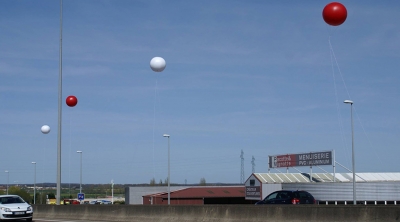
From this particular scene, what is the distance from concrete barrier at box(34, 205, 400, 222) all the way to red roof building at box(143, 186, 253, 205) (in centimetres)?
5317

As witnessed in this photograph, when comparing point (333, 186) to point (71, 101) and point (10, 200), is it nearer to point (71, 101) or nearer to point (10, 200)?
point (71, 101)

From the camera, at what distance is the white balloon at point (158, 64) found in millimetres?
23547

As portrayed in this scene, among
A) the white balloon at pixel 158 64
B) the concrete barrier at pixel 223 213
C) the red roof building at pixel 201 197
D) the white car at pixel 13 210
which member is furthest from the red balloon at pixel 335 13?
the red roof building at pixel 201 197

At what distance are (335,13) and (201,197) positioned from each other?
6790 centimetres

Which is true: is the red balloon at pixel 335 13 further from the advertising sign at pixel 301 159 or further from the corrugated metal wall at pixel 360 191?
the advertising sign at pixel 301 159

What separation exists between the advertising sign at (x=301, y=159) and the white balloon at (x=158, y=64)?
51.7 metres

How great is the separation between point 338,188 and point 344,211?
5316 cm

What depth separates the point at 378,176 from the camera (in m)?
78.2

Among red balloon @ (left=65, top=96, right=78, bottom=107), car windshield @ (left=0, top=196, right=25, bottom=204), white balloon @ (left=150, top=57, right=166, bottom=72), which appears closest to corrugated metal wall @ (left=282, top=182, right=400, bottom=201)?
red balloon @ (left=65, top=96, right=78, bottom=107)

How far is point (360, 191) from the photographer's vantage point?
226ft

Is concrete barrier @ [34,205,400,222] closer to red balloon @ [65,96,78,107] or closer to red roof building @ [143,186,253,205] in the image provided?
red balloon @ [65,96,78,107]

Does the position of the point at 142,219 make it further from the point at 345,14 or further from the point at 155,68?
the point at 345,14

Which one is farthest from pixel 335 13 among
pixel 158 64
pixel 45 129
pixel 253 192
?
pixel 253 192

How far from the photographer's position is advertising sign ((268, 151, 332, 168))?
7212 centimetres
